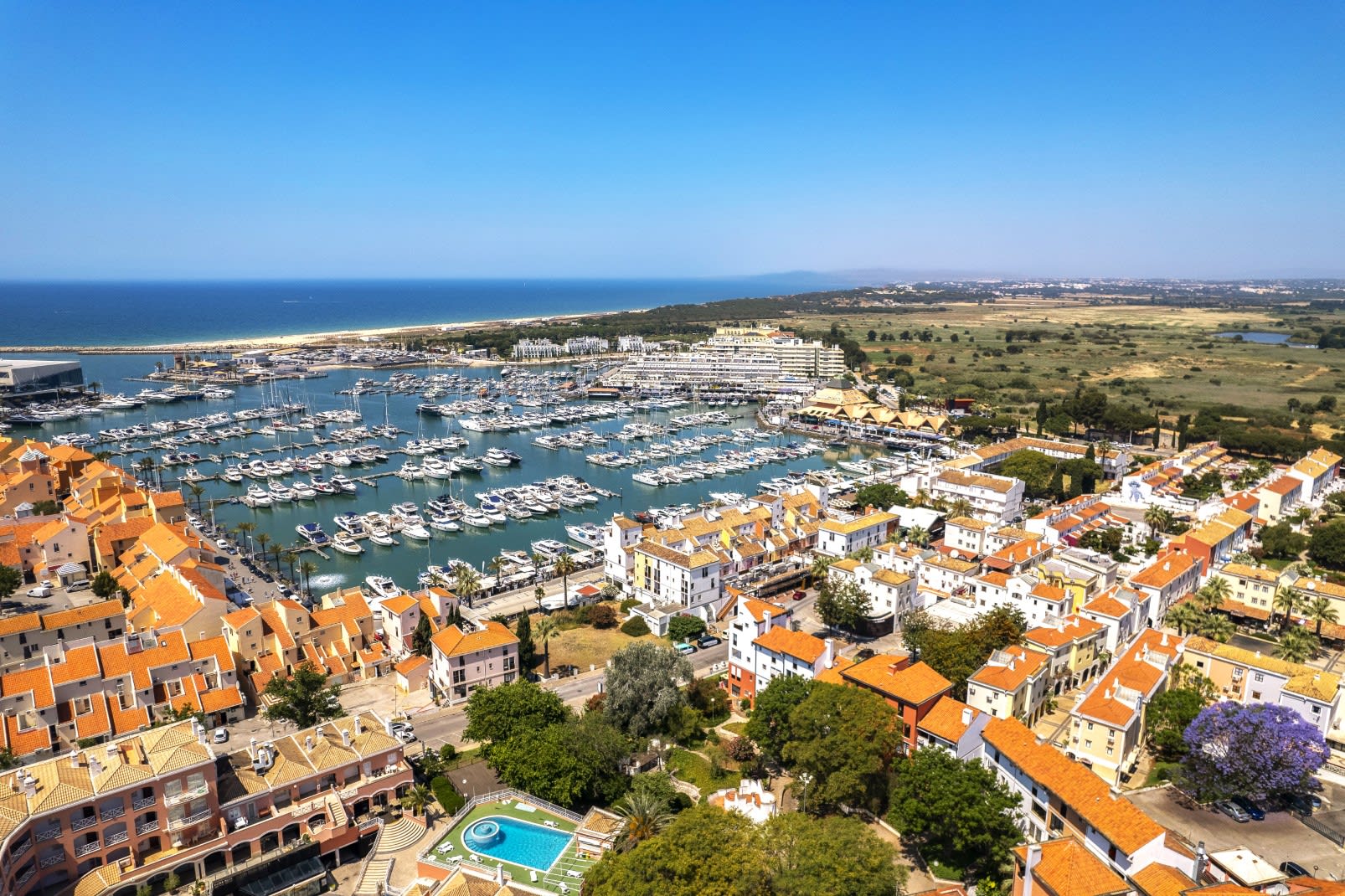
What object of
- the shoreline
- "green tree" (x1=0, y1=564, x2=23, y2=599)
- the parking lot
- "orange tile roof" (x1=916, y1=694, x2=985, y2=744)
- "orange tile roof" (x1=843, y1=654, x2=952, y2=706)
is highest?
the shoreline

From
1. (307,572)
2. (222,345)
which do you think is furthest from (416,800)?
(222,345)

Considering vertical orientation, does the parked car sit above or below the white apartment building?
below

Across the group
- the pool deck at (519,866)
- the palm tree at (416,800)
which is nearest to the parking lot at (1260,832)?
the pool deck at (519,866)

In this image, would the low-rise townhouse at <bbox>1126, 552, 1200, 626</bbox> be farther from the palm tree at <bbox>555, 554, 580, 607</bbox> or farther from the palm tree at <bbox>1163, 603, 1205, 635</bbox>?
the palm tree at <bbox>555, 554, 580, 607</bbox>


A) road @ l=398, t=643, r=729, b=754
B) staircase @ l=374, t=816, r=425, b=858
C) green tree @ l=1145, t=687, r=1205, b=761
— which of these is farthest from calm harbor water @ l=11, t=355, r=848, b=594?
green tree @ l=1145, t=687, r=1205, b=761

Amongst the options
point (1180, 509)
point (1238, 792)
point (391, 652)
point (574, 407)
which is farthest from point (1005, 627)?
point (574, 407)

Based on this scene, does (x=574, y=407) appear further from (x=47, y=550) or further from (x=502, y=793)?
(x=502, y=793)

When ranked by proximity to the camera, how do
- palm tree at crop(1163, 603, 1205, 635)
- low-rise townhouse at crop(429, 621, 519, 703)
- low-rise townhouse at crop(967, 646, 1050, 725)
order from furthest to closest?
palm tree at crop(1163, 603, 1205, 635) < low-rise townhouse at crop(429, 621, 519, 703) < low-rise townhouse at crop(967, 646, 1050, 725)
